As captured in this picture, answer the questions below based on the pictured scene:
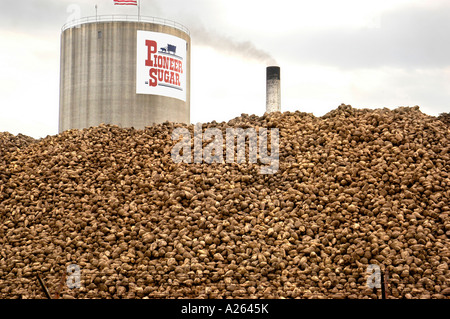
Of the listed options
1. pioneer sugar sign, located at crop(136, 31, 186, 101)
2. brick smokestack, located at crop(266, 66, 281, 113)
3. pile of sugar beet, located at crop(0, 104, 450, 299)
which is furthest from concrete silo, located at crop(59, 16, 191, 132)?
pile of sugar beet, located at crop(0, 104, 450, 299)

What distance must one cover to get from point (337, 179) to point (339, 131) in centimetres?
236

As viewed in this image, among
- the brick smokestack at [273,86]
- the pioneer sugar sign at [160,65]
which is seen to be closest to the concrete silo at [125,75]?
the pioneer sugar sign at [160,65]

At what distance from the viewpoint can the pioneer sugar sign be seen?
27016mm

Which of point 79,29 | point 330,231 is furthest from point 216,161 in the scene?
point 79,29

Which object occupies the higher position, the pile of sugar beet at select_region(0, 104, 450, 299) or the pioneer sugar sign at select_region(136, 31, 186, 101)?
the pioneer sugar sign at select_region(136, 31, 186, 101)

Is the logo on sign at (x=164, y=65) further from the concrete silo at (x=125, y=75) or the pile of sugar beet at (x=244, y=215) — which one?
the pile of sugar beet at (x=244, y=215)

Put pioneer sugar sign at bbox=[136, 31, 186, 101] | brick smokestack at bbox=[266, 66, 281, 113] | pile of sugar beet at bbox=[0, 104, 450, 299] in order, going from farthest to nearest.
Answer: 1. brick smokestack at bbox=[266, 66, 281, 113]
2. pioneer sugar sign at bbox=[136, 31, 186, 101]
3. pile of sugar beet at bbox=[0, 104, 450, 299]

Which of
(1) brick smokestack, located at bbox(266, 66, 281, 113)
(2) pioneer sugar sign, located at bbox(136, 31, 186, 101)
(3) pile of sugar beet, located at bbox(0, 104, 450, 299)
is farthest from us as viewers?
(1) brick smokestack, located at bbox(266, 66, 281, 113)

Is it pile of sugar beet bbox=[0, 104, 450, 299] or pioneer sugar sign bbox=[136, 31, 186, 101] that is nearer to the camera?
pile of sugar beet bbox=[0, 104, 450, 299]

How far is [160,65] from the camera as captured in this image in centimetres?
2738

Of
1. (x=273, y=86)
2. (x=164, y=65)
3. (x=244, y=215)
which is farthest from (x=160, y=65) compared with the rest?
(x=244, y=215)

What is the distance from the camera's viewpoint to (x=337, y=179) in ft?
45.5

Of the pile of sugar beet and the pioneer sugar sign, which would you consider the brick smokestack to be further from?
the pile of sugar beet
